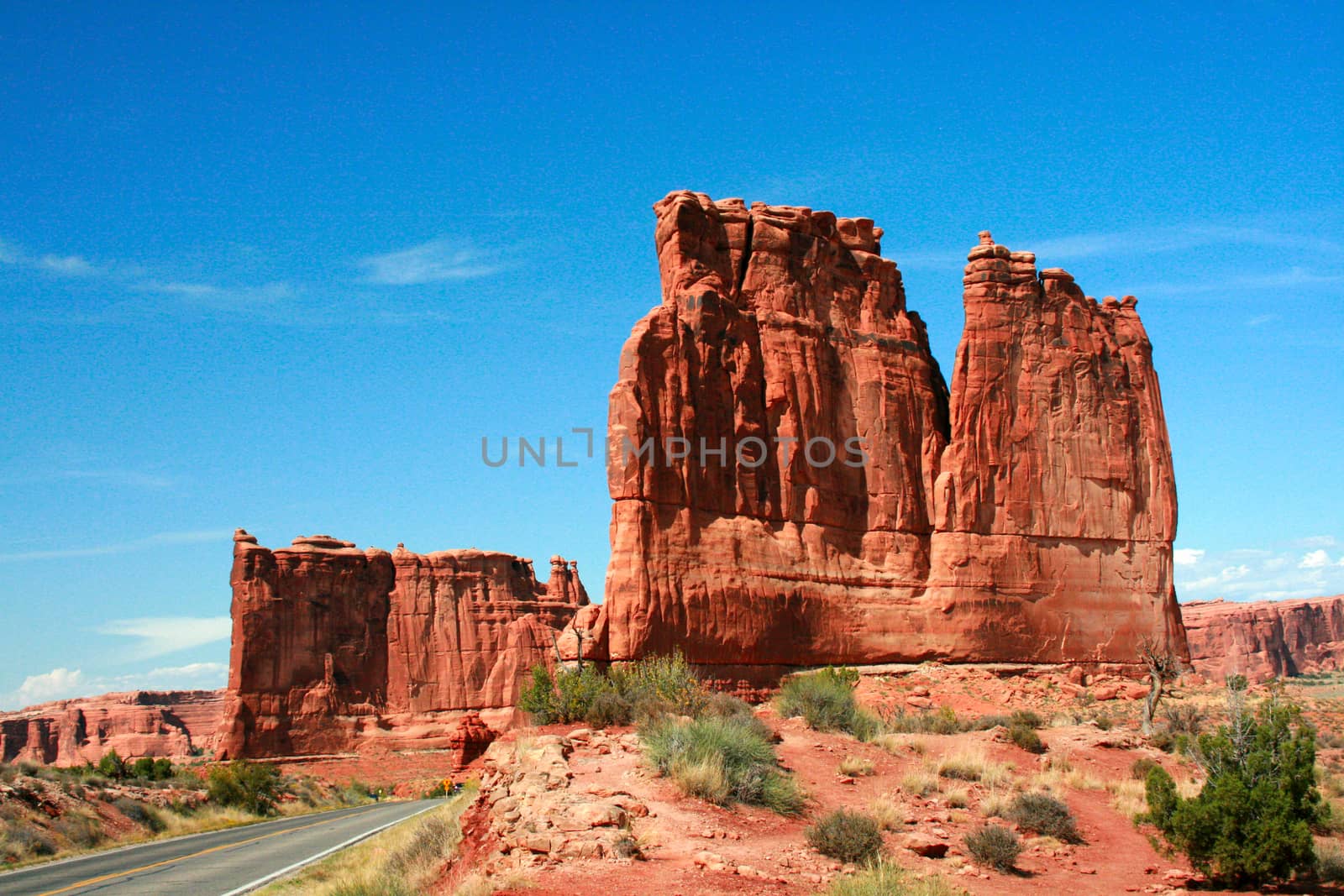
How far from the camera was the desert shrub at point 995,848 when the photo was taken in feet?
47.8

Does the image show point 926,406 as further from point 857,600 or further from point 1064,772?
point 1064,772

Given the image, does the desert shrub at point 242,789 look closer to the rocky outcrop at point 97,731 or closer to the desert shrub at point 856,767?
the desert shrub at point 856,767

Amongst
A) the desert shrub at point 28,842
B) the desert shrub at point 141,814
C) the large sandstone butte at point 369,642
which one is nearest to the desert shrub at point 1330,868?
the desert shrub at point 28,842

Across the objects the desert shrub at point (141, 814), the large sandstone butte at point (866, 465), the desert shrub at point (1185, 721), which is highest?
the large sandstone butte at point (866, 465)

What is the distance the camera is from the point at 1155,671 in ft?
102

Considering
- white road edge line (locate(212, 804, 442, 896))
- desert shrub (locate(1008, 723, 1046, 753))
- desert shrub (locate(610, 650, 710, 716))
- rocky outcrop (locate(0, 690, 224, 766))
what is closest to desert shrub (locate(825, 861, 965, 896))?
desert shrub (locate(610, 650, 710, 716))

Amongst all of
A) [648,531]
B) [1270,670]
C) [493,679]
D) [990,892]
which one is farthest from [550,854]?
[1270,670]

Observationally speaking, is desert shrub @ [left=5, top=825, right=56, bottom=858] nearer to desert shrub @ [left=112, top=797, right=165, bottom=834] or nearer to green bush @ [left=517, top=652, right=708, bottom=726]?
desert shrub @ [left=112, top=797, right=165, bottom=834]

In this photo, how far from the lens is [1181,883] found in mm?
14789

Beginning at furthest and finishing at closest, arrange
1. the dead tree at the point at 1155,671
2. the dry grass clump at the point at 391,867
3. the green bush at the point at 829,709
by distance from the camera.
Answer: the dead tree at the point at 1155,671, the green bush at the point at 829,709, the dry grass clump at the point at 391,867

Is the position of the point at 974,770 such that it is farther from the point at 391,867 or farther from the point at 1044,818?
the point at 391,867

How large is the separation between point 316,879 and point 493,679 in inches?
2445

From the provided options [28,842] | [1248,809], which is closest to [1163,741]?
[1248,809]

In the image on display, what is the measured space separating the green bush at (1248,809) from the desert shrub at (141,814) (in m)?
22.9
